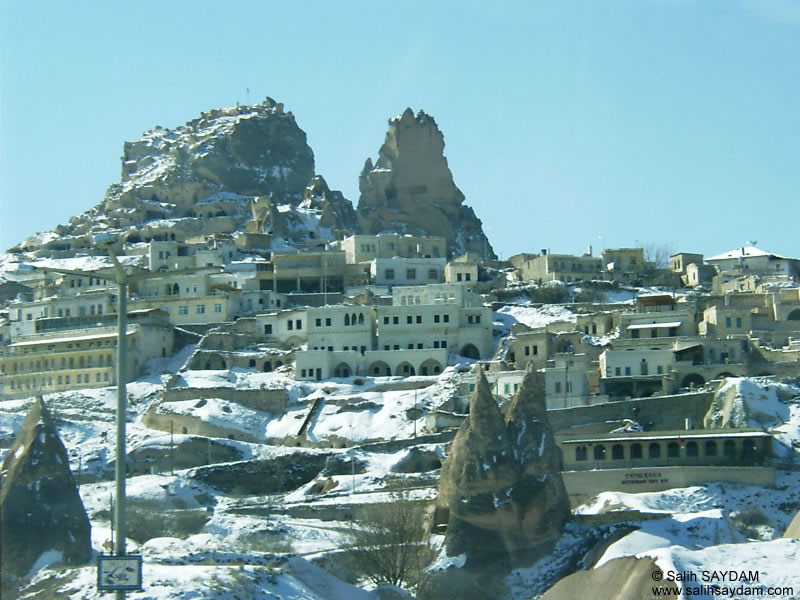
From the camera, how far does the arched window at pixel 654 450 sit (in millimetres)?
77250

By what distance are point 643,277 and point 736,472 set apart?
46.2 metres

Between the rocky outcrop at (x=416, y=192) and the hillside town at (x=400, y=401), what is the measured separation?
0.46 meters

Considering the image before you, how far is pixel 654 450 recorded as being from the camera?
7738cm

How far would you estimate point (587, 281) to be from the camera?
117m

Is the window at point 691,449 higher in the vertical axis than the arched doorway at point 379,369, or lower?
lower

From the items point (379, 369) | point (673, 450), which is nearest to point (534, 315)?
point (379, 369)

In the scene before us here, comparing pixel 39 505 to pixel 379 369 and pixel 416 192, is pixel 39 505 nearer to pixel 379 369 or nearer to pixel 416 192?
pixel 379 369

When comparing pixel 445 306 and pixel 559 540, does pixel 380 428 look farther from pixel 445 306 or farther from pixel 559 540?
pixel 559 540

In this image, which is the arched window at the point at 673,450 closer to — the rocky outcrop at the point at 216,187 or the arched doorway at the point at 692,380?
the arched doorway at the point at 692,380

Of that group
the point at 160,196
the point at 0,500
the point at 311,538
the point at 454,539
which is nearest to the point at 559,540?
the point at 454,539

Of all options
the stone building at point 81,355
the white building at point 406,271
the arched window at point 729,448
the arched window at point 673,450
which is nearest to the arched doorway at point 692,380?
the arched window at point 729,448

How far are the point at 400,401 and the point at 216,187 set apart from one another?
66685mm

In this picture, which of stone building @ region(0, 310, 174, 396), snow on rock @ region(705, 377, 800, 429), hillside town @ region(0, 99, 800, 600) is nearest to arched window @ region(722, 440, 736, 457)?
hillside town @ region(0, 99, 800, 600)

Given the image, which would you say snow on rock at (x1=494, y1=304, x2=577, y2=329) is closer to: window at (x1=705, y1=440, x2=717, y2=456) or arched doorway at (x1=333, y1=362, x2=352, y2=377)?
arched doorway at (x1=333, y1=362, x2=352, y2=377)
